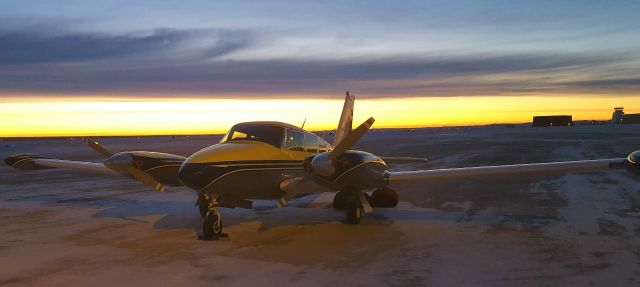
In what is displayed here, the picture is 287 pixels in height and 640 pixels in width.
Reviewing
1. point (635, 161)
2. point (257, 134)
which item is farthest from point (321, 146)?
point (635, 161)

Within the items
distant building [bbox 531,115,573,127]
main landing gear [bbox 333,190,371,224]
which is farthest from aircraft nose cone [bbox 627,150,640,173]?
distant building [bbox 531,115,573,127]

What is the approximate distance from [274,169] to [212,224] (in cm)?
186

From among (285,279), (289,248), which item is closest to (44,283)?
(285,279)

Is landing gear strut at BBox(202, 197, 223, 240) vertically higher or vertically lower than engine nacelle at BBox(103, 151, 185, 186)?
lower

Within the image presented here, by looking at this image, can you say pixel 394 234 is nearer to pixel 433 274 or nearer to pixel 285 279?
pixel 433 274

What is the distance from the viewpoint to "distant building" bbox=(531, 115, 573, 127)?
177 metres

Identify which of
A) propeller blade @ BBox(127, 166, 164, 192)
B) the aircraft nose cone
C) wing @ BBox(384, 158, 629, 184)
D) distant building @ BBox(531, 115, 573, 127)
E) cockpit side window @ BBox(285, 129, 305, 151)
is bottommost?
propeller blade @ BBox(127, 166, 164, 192)

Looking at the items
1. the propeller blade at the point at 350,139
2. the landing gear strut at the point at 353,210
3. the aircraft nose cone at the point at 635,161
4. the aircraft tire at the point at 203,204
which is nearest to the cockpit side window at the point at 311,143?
the propeller blade at the point at 350,139

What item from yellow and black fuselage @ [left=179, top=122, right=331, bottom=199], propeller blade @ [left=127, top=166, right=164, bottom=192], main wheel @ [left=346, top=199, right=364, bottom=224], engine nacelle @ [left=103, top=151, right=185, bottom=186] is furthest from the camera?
engine nacelle @ [left=103, top=151, right=185, bottom=186]

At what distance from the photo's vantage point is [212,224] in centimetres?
1109

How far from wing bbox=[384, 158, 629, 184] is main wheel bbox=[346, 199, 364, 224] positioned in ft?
3.23

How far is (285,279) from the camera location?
793 centimetres

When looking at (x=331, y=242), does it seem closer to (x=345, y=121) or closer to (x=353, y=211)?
(x=353, y=211)

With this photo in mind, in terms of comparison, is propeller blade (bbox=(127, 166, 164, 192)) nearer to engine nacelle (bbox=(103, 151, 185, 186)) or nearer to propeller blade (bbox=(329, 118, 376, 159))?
engine nacelle (bbox=(103, 151, 185, 186))
